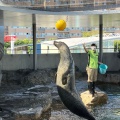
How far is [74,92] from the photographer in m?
6.44

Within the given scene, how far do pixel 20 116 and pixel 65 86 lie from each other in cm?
194

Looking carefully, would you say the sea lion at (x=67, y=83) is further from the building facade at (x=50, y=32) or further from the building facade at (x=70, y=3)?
the building facade at (x=50, y=32)

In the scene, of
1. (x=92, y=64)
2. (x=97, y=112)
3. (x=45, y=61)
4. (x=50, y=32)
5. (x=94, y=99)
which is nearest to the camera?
(x=97, y=112)

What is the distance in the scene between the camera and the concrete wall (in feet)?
71.7

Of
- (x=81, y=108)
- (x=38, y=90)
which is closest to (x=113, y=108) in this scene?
(x=38, y=90)

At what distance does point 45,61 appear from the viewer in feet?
73.3

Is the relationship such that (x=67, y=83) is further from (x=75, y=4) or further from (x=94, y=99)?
(x=75, y=4)

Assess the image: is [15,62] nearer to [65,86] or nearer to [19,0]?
[19,0]

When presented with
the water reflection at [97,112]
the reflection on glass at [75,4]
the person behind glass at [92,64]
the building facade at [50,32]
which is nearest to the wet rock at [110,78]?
the reflection on glass at [75,4]

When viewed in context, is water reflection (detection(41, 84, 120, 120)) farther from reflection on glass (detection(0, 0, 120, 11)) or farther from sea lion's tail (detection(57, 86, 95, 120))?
reflection on glass (detection(0, 0, 120, 11))

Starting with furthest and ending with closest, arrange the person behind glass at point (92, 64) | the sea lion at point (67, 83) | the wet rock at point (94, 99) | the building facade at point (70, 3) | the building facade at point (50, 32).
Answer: the building facade at point (50, 32) → the building facade at point (70, 3) → the wet rock at point (94, 99) → the person behind glass at point (92, 64) → the sea lion at point (67, 83)

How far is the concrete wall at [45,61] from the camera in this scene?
2184 cm

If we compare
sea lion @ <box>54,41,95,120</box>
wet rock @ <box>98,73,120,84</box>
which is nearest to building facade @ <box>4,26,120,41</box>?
wet rock @ <box>98,73,120,84</box>

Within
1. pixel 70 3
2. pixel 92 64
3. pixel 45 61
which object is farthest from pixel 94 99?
pixel 45 61
